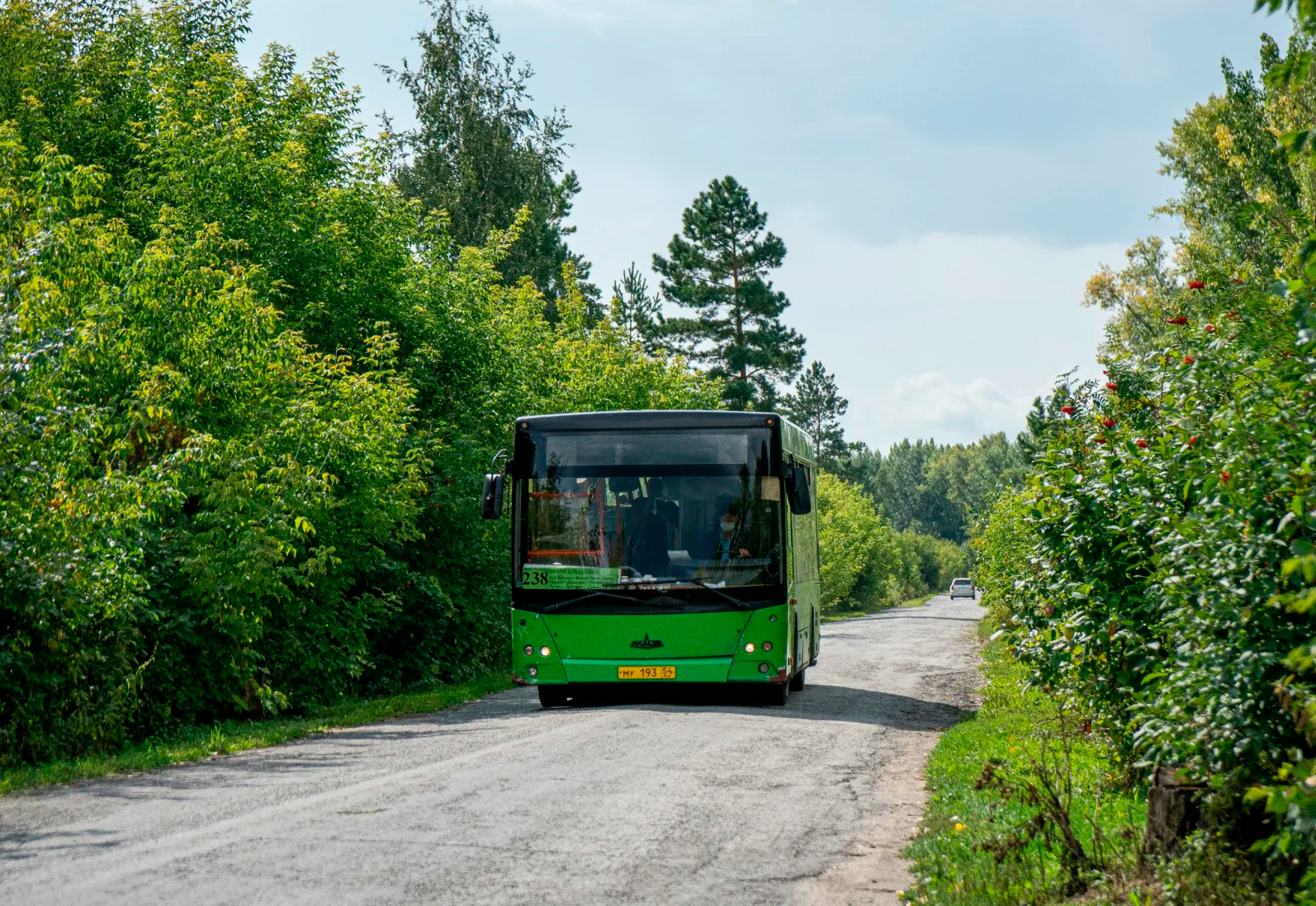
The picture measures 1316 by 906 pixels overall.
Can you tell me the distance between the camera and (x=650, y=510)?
1554 cm

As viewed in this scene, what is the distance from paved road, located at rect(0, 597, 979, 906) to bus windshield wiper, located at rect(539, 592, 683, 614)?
5.03 feet

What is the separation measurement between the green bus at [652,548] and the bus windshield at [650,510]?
0.01 m

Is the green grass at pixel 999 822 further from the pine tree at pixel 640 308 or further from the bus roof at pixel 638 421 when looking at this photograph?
the pine tree at pixel 640 308

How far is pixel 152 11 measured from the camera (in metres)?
26.1

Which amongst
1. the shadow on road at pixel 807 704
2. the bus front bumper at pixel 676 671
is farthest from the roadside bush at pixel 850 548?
the bus front bumper at pixel 676 671

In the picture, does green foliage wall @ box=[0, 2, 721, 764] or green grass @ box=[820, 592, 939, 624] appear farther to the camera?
green grass @ box=[820, 592, 939, 624]

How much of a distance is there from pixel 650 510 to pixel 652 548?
0.45 metres

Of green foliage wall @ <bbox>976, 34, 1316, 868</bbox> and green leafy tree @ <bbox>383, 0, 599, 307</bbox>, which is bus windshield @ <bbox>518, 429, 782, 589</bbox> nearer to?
green foliage wall @ <bbox>976, 34, 1316, 868</bbox>

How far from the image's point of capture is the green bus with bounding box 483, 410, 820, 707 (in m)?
15.3

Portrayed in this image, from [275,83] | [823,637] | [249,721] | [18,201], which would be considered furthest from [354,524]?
[823,637]

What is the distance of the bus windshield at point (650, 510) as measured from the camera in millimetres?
15414

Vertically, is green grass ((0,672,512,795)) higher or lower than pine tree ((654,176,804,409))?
lower

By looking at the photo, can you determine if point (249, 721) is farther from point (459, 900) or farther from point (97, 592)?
point (459, 900)

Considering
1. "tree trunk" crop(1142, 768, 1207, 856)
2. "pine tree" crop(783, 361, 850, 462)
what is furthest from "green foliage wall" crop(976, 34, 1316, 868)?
"pine tree" crop(783, 361, 850, 462)
